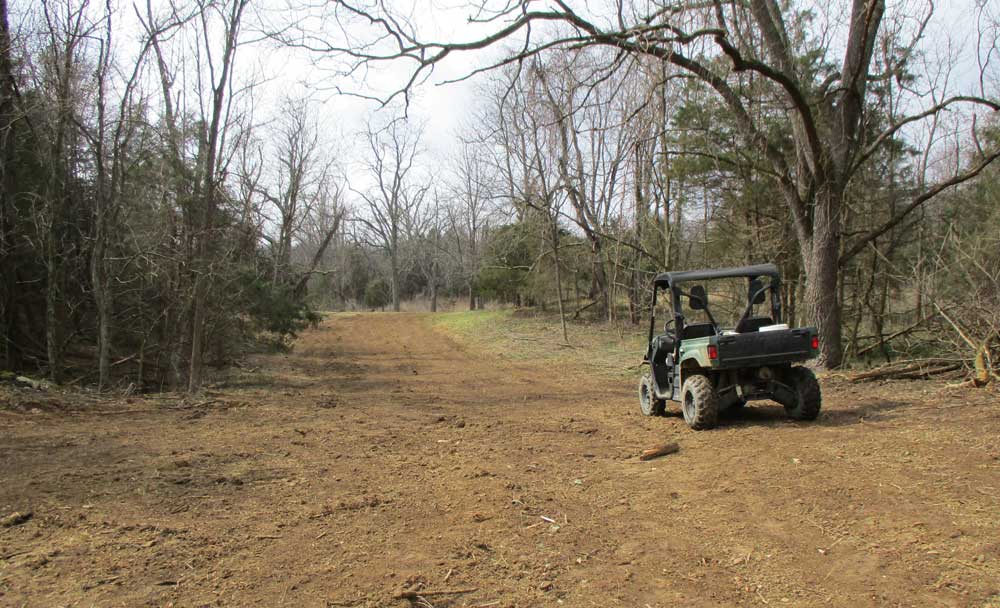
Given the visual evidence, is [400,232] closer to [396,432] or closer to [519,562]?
[396,432]

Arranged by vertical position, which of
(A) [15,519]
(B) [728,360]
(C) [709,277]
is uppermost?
(C) [709,277]

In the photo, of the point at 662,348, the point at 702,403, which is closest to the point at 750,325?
the point at 662,348

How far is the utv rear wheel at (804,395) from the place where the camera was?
7582mm

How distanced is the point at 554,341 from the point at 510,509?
19.6 metres

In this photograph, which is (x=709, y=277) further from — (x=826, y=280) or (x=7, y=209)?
(x=7, y=209)

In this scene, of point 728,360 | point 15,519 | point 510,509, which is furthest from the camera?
point 728,360

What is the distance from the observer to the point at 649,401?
9.09 meters

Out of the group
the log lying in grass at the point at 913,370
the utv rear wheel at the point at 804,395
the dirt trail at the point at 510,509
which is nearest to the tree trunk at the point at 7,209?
the dirt trail at the point at 510,509

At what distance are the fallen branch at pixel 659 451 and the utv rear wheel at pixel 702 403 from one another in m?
0.78

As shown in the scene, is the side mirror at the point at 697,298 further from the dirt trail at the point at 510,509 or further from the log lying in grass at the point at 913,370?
the log lying in grass at the point at 913,370

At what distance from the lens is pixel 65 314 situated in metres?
12.7

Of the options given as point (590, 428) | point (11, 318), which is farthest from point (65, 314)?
point (590, 428)

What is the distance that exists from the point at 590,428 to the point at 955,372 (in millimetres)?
6684

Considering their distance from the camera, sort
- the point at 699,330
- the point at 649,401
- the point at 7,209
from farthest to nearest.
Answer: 1. the point at 7,209
2. the point at 649,401
3. the point at 699,330
